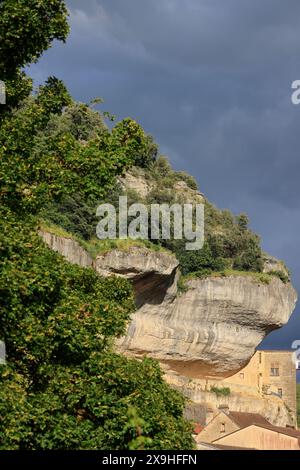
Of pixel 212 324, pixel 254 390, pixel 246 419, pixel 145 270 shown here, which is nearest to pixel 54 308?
pixel 145 270

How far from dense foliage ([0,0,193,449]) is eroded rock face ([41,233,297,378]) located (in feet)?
120

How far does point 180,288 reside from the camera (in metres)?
55.8

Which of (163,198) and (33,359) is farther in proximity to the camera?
(163,198)

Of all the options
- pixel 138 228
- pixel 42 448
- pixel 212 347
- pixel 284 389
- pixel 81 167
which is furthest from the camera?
pixel 284 389

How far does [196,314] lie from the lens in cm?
5659

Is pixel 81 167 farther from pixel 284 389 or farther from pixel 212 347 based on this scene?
pixel 284 389

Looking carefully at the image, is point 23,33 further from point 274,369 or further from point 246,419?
point 274,369

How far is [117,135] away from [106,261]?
3709cm

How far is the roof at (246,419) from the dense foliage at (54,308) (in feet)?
129

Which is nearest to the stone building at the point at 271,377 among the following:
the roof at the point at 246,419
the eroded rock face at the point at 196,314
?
the eroded rock face at the point at 196,314

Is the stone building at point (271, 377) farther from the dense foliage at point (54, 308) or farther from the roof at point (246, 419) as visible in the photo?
the dense foliage at point (54, 308)

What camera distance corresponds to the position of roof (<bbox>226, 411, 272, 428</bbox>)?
4893 cm

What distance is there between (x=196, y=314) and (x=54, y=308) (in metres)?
48.1
